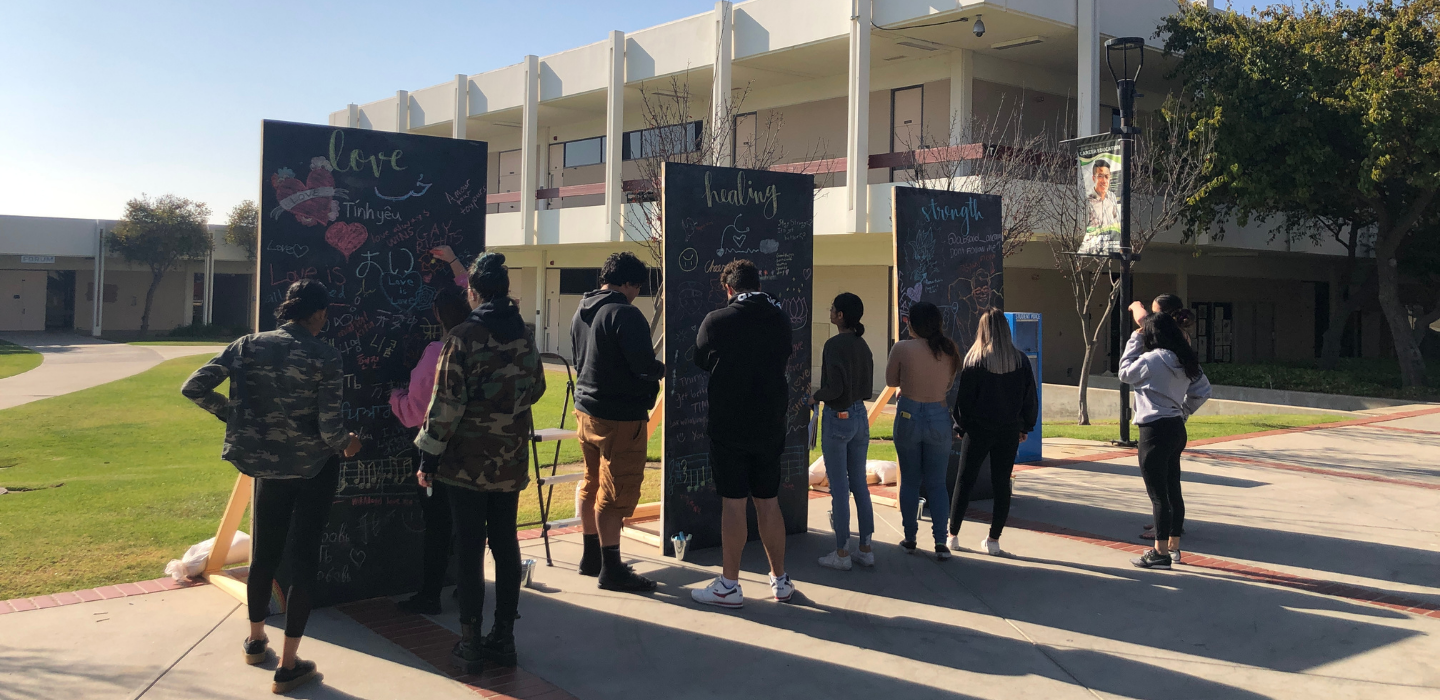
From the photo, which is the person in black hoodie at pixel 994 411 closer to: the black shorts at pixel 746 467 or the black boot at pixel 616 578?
the black shorts at pixel 746 467

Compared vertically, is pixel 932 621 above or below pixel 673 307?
below

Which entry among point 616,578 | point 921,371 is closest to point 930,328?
point 921,371

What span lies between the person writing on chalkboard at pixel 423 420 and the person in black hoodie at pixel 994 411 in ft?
11.1

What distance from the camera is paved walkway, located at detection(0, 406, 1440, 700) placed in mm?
4293

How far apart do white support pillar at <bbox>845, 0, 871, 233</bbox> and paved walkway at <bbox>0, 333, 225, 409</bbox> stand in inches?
635

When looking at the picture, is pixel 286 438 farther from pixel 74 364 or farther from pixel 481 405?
pixel 74 364

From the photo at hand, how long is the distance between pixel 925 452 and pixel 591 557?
229 centimetres

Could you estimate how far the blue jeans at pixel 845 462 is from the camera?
6066 mm

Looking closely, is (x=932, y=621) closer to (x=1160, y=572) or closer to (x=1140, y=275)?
(x=1160, y=572)

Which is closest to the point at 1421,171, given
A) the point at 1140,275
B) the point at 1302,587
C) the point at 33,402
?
the point at 1140,275

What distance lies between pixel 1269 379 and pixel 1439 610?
1702cm

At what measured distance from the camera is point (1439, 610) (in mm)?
5473

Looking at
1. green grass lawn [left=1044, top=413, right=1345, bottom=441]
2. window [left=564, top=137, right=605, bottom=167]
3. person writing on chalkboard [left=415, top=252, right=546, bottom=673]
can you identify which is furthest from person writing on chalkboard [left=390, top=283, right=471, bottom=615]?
window [left=564, top=137, right=605, bottom=167]

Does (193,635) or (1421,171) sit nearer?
(193,635)
